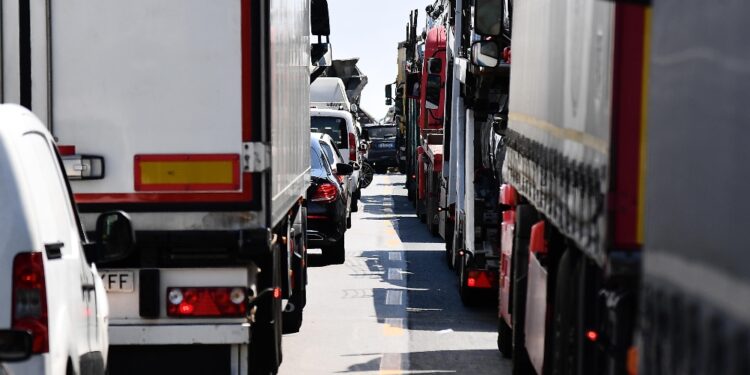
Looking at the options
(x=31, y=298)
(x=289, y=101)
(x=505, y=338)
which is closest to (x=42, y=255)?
(x=31, y=298)

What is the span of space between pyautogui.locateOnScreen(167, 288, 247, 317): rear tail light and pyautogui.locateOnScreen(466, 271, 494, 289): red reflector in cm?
681

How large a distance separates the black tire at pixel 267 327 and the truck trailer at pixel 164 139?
1006 mm

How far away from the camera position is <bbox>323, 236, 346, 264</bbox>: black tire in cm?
1984

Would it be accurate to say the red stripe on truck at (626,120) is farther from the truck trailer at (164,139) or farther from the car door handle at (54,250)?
the truck trailer at (164,139)

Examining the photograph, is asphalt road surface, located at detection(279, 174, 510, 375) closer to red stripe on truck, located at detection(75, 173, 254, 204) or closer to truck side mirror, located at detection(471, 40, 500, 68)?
truck side mirror, located at detection(471, 40, 500, 68)

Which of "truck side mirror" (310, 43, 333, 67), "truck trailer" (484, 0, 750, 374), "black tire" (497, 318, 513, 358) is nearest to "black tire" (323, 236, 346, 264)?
"truck side mirror" (310, 43, 333, 67)

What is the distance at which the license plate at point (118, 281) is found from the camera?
7863 mm

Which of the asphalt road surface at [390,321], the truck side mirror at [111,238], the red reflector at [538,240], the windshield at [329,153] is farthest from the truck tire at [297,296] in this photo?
the windshield at [329,153]

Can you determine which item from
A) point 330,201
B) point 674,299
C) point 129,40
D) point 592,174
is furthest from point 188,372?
point 330,201

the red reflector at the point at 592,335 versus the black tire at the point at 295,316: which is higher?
the red reflector at the point at 592,335

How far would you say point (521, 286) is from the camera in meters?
9.46

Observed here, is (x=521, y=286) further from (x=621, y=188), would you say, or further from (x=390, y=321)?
(x=621, y=188)

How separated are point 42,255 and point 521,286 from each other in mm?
4700

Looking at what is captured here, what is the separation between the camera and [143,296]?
7.84 meters
